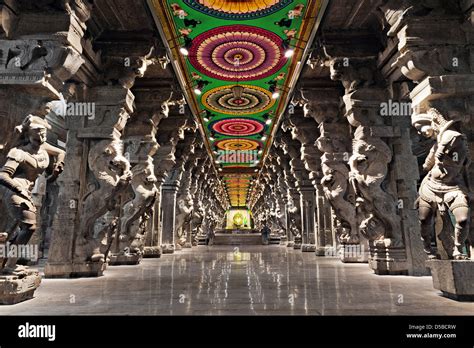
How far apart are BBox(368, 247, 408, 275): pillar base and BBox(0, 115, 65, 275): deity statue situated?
6002mm

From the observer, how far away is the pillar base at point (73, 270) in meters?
6.02

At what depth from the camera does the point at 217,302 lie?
144 inches

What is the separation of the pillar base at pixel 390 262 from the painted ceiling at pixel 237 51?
4859 mm

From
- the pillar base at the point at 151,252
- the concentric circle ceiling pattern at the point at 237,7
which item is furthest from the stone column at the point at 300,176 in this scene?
the concentric circle ceiling pattern at the point at 237,7

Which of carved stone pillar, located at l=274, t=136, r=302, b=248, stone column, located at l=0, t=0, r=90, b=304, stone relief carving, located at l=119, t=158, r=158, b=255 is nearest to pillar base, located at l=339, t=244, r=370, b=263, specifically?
stone relief carving, located at l=119, t=158, r=158, b=255

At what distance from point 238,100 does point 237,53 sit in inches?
117

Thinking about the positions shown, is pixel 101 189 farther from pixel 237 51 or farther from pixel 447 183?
pixel 447 183

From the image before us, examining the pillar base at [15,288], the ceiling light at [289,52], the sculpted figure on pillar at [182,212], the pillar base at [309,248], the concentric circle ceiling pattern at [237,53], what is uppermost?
the concentric circle ceiling pattern at [237,53]

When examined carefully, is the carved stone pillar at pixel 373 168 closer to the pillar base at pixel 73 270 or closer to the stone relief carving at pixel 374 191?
the stone relief carving at pixel 374 191

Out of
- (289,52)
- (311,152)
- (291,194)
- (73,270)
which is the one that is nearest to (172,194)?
(291,194)

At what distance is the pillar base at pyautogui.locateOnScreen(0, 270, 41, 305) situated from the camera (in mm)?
3619

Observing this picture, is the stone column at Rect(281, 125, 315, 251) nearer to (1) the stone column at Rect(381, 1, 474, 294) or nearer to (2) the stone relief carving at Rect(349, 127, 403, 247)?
(2) the stone relief carving at Rect(349, 127, 403, 247)

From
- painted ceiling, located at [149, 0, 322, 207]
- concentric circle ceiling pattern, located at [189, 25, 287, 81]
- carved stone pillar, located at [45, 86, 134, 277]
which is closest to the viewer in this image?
carved stone pillar, located at [45, 86, 134, 277]
